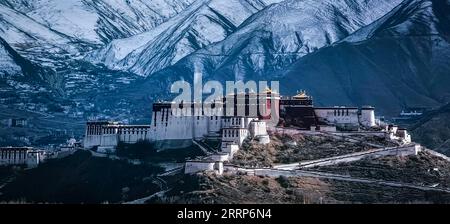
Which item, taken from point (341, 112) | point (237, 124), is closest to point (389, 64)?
point (341, 112)

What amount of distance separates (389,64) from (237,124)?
91349 mm

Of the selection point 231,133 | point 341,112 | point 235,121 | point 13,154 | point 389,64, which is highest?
point 389,64

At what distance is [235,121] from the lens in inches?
3561

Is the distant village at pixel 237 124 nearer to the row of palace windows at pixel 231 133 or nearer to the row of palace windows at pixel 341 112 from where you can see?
the row of palace windows at pixel 341 112

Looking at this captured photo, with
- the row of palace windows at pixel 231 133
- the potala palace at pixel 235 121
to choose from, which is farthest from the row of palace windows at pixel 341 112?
the row of palace windows at pixel 231 133

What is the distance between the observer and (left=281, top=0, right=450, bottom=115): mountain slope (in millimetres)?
167625

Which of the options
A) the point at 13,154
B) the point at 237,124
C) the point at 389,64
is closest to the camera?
the point at 237,124

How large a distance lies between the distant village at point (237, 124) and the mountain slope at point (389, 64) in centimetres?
6626

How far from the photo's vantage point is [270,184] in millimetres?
80875

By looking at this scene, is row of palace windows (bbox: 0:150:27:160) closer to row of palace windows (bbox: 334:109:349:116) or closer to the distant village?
the distant village

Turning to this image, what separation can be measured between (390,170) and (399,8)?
361 feet

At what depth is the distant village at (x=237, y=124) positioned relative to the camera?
299 feet

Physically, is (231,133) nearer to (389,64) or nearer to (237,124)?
(237,124)

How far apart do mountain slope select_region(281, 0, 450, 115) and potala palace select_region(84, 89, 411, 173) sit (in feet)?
217
